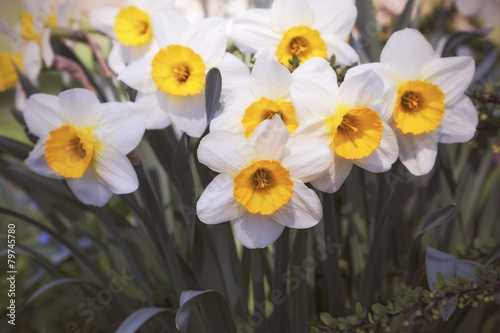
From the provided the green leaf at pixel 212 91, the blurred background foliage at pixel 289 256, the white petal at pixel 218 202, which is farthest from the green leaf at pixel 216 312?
the green leaf at pixel 212 91

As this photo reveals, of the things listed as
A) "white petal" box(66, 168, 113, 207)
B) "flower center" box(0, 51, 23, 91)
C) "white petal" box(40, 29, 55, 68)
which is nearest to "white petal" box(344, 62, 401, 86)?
"white petal" box(66, 168, 113, 207)

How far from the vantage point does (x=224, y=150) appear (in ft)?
1.60

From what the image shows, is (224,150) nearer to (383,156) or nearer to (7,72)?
(383,156)

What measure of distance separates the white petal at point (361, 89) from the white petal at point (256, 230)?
15cm

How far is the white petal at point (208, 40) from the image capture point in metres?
0.56

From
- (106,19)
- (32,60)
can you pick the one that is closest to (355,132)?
(106,19)

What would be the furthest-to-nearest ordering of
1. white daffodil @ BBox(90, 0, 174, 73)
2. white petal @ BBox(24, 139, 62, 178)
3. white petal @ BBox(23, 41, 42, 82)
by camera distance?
1. white petal @ BBox(23, 41, 42, 82)
2. white daffodil @ BBox(90, 0, 174, 73)
3. white petal @ BBox(24, 139, 62, 178)

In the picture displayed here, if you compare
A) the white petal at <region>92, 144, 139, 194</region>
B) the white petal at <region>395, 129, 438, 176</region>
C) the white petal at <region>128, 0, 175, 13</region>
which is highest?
the white petal at <region>128, 0, 175, 13</region>

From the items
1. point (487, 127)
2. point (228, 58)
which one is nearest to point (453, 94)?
point (487, 127)

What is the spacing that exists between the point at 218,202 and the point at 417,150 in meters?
0.24

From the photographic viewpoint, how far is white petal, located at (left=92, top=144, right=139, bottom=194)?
0.54m

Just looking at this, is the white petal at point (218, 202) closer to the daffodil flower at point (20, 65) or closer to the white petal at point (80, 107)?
the white petal at point (80, 107)

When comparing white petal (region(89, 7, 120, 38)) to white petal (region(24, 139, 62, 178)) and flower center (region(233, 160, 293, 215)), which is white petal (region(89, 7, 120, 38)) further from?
flower center (region(233, 160, 293, 215))

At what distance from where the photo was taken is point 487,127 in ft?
2.21
